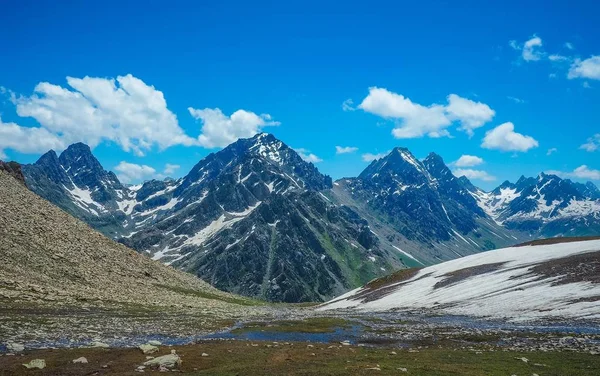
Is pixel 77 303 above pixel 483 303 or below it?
above

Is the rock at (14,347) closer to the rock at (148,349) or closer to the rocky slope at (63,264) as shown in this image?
the rock at (148,349)

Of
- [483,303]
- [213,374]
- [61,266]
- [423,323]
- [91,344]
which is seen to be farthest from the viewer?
[61,266]

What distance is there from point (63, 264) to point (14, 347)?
195 feet

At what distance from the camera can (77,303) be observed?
65.5m

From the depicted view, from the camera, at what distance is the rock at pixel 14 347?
32.9 metres

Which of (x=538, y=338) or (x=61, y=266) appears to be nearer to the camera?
(x=538, y=338)

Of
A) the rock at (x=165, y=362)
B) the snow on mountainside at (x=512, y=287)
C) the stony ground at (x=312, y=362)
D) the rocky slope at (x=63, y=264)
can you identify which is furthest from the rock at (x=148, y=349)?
the snow on mountainside at (x=512, y=287)

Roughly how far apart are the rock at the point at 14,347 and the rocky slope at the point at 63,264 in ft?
94.3

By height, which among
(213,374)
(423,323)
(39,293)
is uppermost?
(39,293)

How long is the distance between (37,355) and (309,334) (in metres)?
34.6

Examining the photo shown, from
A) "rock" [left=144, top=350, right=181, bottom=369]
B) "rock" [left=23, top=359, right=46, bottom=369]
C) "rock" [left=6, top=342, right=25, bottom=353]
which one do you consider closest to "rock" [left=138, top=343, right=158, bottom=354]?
"rock" [left=144, top=350, right=181, bottom=369]

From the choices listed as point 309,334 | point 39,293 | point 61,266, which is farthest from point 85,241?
point 309,334

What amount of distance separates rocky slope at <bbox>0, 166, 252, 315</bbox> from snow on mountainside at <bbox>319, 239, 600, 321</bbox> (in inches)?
1863

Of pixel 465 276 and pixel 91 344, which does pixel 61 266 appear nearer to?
pixel 91 344
